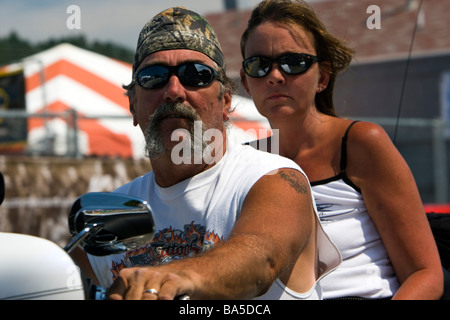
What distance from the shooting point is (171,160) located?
2152 mm

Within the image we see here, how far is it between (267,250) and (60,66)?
24.4 feet

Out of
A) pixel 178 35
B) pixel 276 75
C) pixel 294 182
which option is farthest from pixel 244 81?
pixel 294 182

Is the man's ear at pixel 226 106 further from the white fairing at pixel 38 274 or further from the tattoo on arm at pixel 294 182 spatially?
the white fairing at pixel 38 274

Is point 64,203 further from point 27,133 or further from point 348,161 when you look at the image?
point 348,161

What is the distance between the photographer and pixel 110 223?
1437mm

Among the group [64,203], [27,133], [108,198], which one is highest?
[108,198]

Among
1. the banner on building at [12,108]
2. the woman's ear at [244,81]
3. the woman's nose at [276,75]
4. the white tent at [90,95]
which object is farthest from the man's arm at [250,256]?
the banner on building at [12,108]

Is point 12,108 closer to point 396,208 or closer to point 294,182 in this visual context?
point 396,208

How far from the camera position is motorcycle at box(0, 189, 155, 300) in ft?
4.38

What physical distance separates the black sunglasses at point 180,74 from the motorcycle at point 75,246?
0.78 meters

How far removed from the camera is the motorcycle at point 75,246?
1334mm

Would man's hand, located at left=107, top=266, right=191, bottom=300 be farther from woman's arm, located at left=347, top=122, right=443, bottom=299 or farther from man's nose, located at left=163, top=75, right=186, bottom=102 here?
woman's arm, located at left=347, top=122, right=443, bottom=299

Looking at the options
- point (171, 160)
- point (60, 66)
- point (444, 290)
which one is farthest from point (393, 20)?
point (60, 66)

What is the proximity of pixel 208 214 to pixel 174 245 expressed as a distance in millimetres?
143
